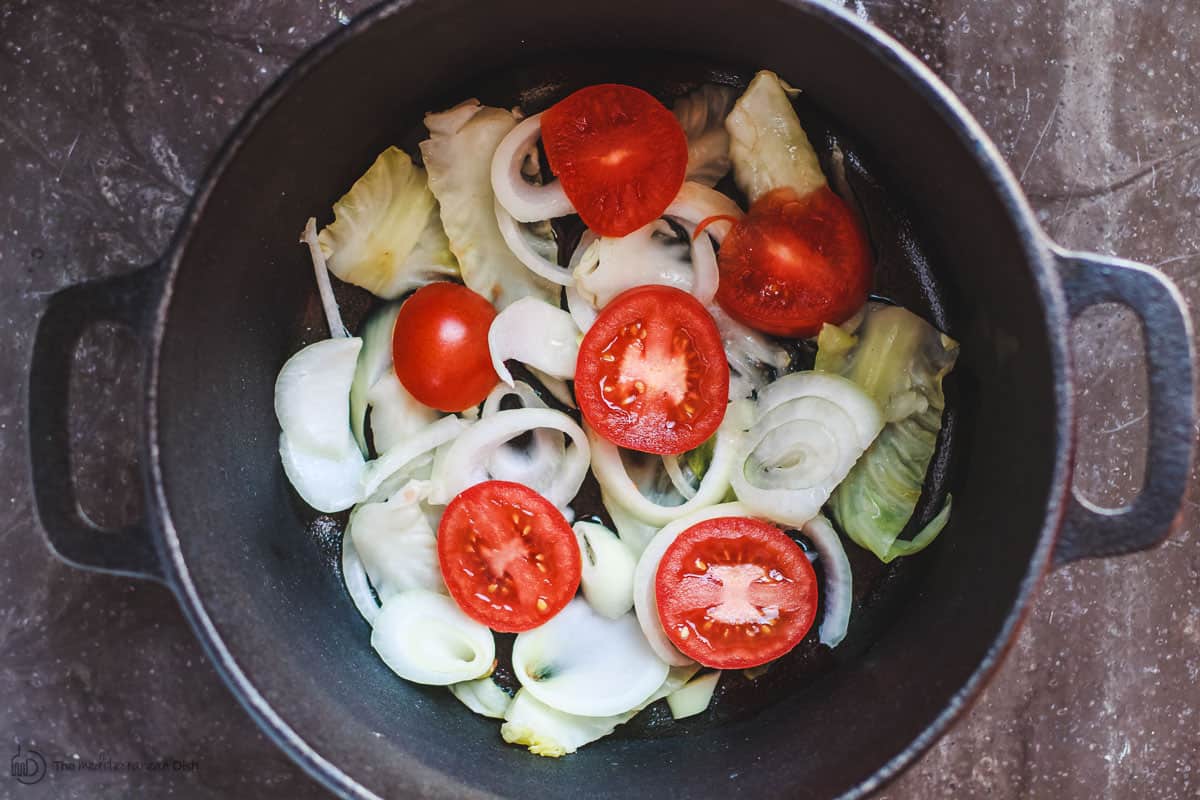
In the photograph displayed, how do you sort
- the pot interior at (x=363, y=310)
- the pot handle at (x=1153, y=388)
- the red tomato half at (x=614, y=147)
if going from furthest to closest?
1. the red tomato half at (x=614, y=147)
2. the pot interior at (x=363, y=310)
3. the pot handle at (x=1153, y=388)

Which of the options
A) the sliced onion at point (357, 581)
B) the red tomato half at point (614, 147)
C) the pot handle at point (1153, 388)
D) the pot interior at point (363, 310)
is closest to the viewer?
the pot handle at point (1153, 388)

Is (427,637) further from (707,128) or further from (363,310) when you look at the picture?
(707,128)

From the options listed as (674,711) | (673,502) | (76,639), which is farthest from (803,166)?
(76,639)

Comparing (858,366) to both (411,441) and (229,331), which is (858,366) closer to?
(411,441)

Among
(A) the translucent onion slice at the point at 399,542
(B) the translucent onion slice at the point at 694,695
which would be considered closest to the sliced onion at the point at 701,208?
(A) the translucent onion slice at the point at 399,542

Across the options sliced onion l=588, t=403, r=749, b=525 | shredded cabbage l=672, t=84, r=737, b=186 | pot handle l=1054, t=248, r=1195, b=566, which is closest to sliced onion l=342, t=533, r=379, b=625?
sliced onion l=588, t=403, r=749, b=525

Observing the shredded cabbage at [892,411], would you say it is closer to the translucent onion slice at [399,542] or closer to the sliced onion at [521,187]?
the sliced onion at [521,187]

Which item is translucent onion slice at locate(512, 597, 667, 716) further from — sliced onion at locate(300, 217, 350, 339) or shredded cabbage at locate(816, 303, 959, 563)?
sliced onion at locate(300, 217, 350, 339)
